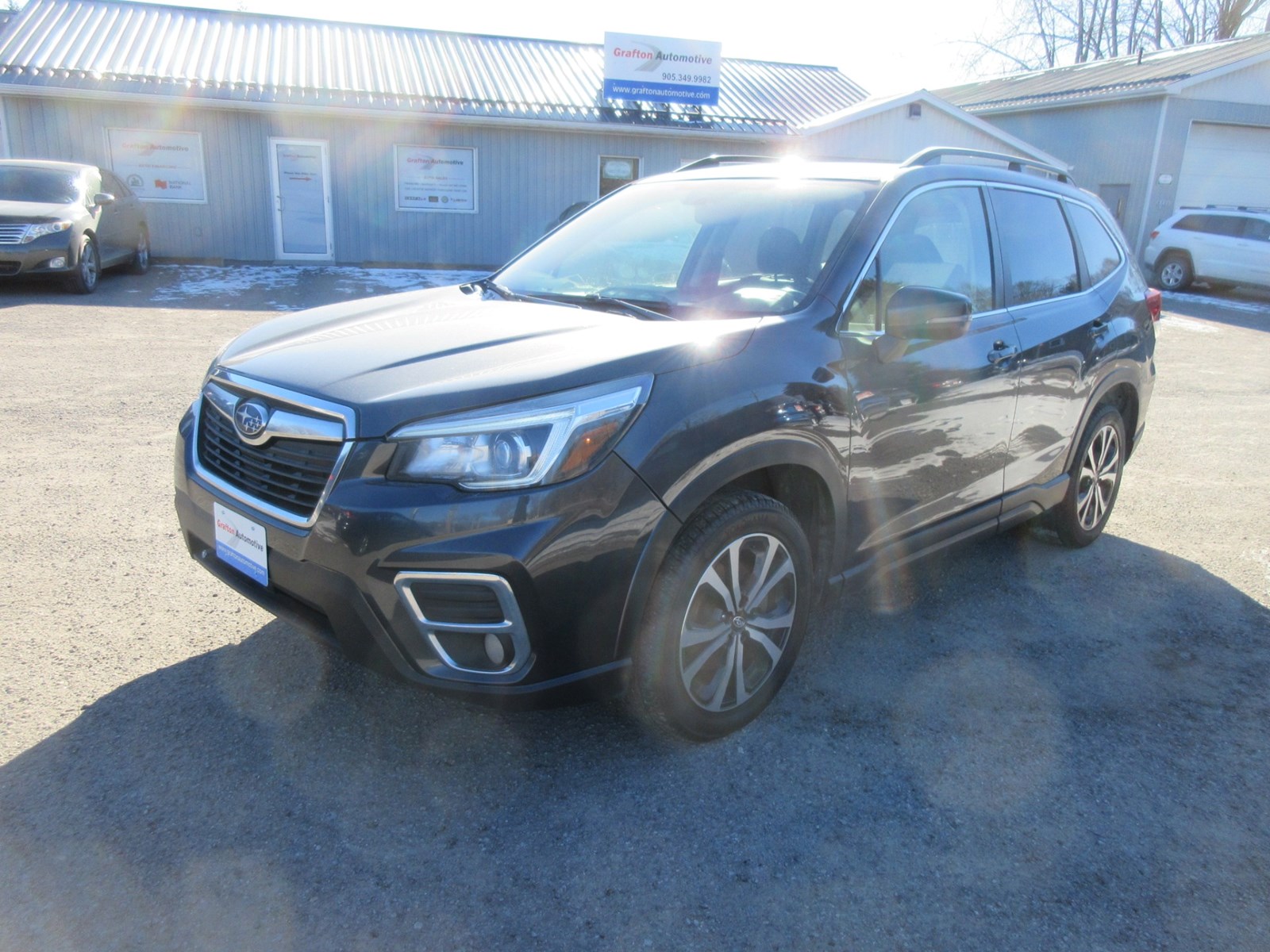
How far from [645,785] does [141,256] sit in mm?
15411

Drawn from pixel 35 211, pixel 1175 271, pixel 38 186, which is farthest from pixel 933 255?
pixel 1175 271

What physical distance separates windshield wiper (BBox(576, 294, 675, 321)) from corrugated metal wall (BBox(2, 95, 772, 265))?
52.4 ft

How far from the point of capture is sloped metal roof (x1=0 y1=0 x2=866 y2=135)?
1686 centimetres

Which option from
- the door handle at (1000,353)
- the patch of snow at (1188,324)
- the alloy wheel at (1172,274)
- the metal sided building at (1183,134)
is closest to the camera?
the door handle at (1000,353)

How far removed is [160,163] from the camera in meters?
17.3

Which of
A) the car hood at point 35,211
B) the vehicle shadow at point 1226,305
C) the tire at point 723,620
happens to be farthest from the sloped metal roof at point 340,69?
the tire at point 723,620

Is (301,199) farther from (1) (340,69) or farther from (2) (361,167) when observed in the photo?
(1) (340,69)

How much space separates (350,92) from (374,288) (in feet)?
16.2

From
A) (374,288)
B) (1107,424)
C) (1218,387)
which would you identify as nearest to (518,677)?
(1107,424)

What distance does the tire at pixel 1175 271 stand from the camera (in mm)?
19516

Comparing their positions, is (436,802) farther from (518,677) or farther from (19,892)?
(19,892)

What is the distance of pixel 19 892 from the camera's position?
2.32m

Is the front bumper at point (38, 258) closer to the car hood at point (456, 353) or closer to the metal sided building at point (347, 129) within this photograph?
the metal sided building at point (347, 129)

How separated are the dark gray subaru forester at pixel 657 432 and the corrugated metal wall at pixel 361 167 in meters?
15.4
